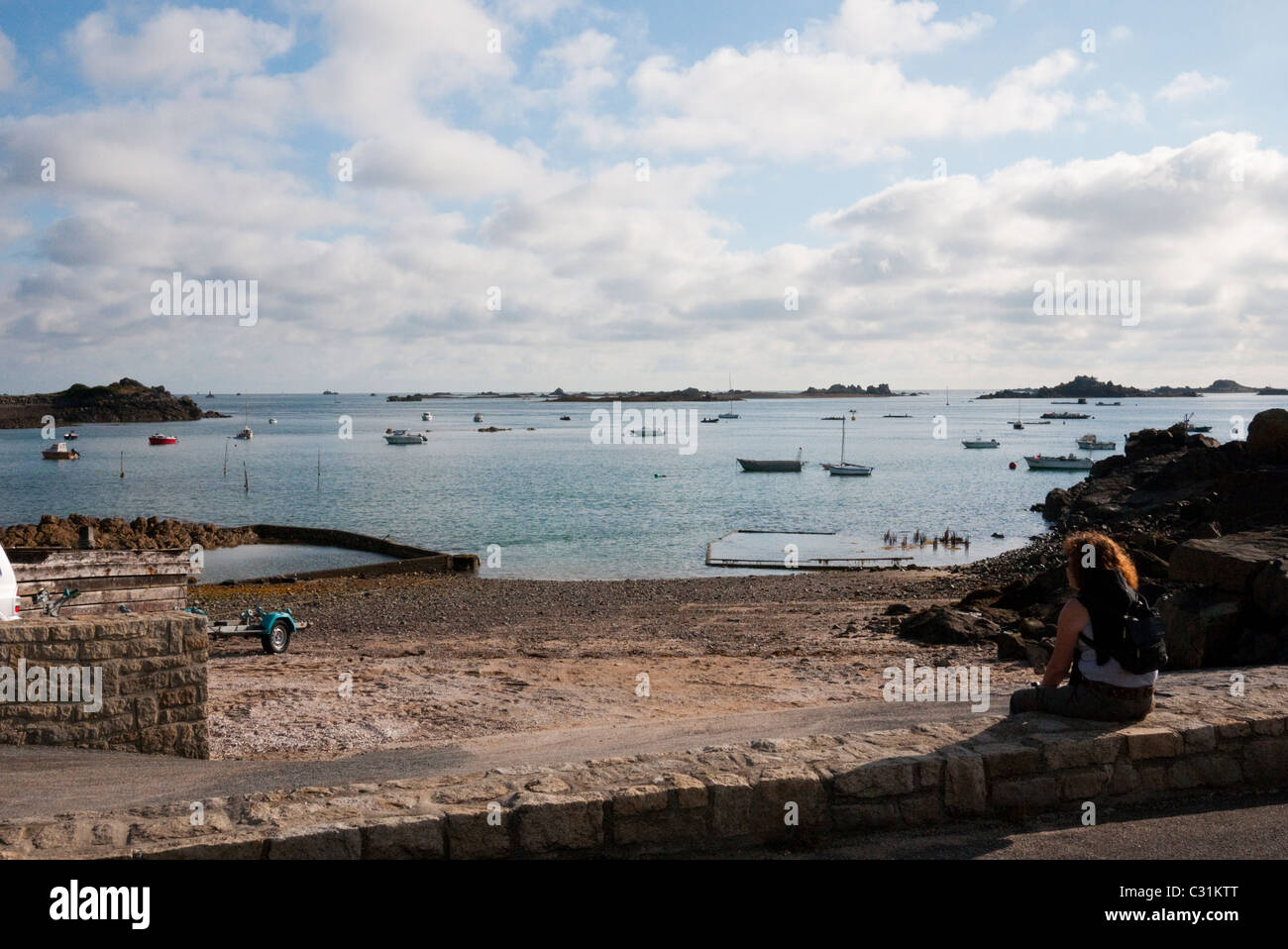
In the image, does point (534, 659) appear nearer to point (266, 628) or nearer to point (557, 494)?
point (266, 628)

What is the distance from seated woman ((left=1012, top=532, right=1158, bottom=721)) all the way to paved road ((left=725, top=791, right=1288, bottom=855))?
638 millimetres

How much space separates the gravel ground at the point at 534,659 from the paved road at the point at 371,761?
208 cm

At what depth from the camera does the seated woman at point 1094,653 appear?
5.98 meters

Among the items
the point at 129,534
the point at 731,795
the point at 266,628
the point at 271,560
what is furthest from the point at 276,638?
the point at 129,534

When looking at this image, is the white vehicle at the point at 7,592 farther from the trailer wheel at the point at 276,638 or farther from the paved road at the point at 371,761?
the trailer wheel at the point at 276,638

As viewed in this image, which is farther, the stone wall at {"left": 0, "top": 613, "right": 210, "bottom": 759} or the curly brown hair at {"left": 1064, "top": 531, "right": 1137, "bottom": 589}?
the stone wall at {"left": 0, "top": 613, "right": 210, "bottom": 759}

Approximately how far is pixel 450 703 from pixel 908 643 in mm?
8300

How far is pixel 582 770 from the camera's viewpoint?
5484 millimetres

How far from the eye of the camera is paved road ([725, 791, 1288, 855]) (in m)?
5.07

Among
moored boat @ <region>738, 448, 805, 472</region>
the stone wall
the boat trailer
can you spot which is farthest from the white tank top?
moored boat @ <region>738, 448, 805, 472</region>

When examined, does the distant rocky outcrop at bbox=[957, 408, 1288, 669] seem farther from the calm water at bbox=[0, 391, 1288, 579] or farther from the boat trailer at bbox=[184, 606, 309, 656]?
the boat trailer at bbox=[184, 606, 309, 656]

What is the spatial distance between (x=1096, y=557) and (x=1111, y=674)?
2.37 ft
